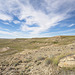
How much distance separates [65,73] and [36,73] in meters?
2.74

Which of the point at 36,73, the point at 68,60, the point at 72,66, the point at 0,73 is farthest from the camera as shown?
the point at 0,73

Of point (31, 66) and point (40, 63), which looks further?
point (40, 63)

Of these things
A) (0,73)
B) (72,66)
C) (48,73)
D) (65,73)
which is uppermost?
(72,66)

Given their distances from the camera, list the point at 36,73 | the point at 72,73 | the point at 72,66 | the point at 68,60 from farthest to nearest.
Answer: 1. the point at 36,73
2. the point at 68,60
3. the point at 72,66
4. the point at 72,73

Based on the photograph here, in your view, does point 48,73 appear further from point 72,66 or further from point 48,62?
point 72,66

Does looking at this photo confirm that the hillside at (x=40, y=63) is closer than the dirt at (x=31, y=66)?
Yes

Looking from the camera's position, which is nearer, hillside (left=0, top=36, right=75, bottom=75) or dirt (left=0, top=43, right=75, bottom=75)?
hillside (left=0, top=36, right=75, bottom=75)

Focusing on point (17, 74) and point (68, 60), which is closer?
point (68, 60)

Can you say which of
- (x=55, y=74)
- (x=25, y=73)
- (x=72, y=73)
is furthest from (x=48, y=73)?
(x=25, y=73)

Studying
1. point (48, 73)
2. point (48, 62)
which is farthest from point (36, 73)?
point (48, 62)

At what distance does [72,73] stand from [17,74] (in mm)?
5242

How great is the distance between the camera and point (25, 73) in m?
6.69

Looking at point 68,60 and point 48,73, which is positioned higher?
point 68,60

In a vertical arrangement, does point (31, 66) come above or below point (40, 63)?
below
